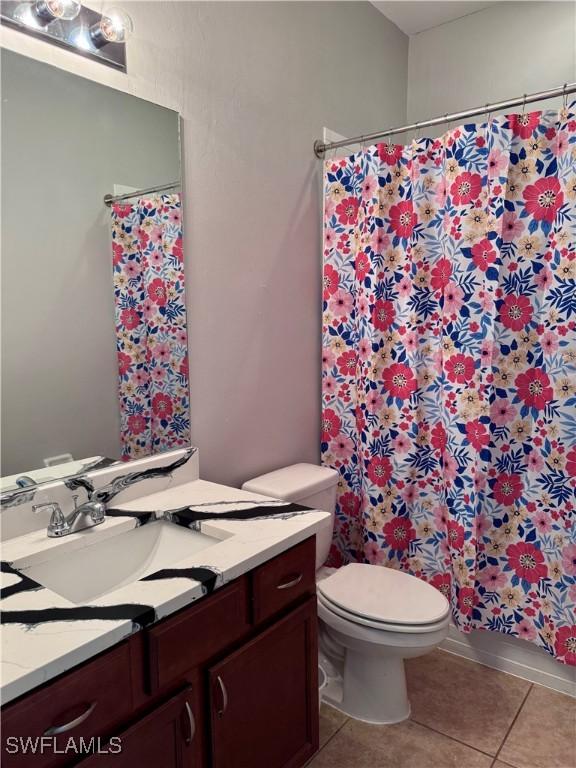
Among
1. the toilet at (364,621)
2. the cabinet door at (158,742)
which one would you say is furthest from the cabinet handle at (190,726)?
the toilet at (364,621)

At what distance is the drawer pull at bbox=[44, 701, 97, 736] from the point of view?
0.93m

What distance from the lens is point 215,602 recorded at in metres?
1.22

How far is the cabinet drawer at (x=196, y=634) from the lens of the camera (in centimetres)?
110

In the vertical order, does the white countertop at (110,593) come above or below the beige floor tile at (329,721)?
above

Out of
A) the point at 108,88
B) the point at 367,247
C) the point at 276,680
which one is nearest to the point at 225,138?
the point at 108,88

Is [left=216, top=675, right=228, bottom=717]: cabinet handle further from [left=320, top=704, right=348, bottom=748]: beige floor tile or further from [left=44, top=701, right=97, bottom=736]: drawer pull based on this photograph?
[left=320, top=704, right=348, bottom=748]: beige floor tile

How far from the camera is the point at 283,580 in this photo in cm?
142

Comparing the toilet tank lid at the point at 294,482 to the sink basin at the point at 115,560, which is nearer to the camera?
the sink basin at the point at 115,560

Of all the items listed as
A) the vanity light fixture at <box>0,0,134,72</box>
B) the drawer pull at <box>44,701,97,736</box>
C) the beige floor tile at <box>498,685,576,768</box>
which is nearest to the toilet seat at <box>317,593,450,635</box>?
the beige floor tile at <box>498,685,576,768</box>

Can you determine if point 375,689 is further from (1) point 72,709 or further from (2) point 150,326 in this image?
(2) point 150,326

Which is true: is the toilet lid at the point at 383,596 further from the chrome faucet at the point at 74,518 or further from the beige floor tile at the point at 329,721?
the chrome faucet at the point at 74,518

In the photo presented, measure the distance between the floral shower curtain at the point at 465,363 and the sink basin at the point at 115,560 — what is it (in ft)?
3.35

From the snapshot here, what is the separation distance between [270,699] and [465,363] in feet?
4.24

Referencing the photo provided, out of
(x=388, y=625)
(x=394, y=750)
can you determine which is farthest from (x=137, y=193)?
(x=394, y=750)
